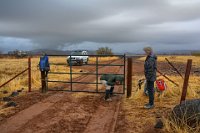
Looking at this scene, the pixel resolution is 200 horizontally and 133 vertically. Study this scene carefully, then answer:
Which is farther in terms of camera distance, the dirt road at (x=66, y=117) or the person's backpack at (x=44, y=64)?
the person's backpack at (x=44, y=64)

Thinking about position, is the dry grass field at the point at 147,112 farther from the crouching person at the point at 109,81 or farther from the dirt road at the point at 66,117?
the crouching person at the point at 109,81

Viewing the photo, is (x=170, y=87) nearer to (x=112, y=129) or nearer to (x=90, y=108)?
(x=90, y=108)

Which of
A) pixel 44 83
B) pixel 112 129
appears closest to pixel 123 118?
pixel 112 129

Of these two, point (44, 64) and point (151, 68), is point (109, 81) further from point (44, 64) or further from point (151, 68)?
point (44, 64)

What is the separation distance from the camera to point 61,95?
13.5 meters

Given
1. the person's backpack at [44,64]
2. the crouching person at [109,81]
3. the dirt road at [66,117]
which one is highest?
the person's backpack at [44,64]

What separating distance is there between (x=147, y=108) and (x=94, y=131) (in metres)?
3.18

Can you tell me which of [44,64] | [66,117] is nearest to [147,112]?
[66,117]

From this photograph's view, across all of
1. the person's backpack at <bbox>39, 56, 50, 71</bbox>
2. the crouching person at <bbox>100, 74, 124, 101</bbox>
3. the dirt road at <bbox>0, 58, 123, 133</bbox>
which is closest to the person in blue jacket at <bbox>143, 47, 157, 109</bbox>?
Answer: the dirt road at <bbox>0, 58, 123, 133</bbox>

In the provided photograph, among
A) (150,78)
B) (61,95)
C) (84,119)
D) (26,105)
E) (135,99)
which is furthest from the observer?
(61,95)

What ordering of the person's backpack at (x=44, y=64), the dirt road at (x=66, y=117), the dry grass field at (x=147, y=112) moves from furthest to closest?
1. the person's backpack at (x=44, y=64)
2. the dirt road at (x=66, y=117)
3. the dry grass field at (x=147, y=112)

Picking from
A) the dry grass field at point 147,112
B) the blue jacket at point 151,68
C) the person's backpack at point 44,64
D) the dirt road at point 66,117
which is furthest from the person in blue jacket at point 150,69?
the person's backpack at point 44,64

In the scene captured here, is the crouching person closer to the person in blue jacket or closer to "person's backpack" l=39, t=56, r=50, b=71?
the person in blue jacket

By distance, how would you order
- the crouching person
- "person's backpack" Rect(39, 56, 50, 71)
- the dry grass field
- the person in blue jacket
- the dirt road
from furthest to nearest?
"person's backpack" Rect(39, 56, 50, 71)
the crouching person
the person in blue jacket
the dirt road
the dry grass field
